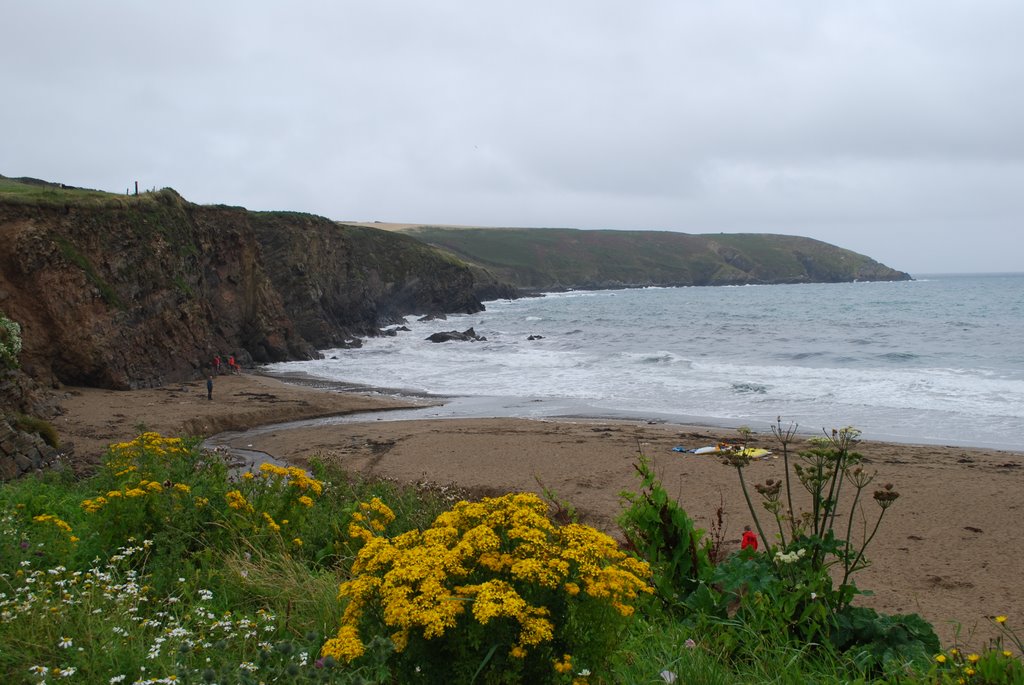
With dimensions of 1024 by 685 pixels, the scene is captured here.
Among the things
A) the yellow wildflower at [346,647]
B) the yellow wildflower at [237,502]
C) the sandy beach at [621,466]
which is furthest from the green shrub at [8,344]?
the yellow wildflower at [346,647]

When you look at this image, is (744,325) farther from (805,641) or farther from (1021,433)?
(805,641)

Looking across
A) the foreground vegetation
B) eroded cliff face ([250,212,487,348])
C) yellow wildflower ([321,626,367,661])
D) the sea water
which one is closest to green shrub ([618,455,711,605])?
the foreground vegetation

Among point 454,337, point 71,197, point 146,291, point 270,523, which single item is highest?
point 71,197

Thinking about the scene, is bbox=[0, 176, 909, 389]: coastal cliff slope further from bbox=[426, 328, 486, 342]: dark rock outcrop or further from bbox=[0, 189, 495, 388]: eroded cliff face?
bbox=[426, 328, 486, 342]: dark rock outcrop

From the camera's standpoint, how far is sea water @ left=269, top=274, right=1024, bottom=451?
66.8 ft

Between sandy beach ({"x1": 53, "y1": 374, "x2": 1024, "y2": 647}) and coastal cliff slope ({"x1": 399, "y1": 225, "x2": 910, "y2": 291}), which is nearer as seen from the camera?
sandy beach ({"x1": 53, "y1": 374, "x2": 1024, "y2": 647})

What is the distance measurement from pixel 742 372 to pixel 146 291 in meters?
22.1

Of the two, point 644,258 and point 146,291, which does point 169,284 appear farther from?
point 644,258

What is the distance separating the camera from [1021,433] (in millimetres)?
17578

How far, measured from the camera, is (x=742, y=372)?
28922mm

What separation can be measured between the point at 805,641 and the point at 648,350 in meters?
35.1

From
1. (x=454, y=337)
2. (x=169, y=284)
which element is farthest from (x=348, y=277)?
(x=169, y=284)

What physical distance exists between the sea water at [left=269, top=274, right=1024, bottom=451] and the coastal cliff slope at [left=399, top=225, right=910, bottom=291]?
8485cm

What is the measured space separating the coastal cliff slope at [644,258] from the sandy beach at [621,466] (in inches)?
4298
